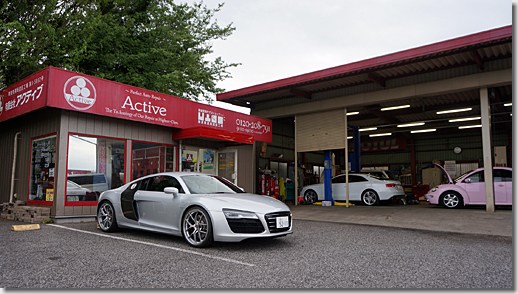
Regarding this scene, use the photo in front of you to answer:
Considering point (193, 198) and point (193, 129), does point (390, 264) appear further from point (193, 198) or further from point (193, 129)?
point (193, 129)

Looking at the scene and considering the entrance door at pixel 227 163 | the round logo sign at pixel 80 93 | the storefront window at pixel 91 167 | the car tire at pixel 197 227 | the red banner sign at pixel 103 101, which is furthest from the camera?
the entrance door at pixel 227 163

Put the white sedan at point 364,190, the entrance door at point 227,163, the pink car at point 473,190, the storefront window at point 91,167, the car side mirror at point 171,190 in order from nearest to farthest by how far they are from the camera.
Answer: the car side mirror at point 171,190 → the storefront window at point 91,167 → the pink car at point 473,190 → the entrance door at point 227,163 → the white sedan at point 364,190

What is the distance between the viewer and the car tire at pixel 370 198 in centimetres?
1439

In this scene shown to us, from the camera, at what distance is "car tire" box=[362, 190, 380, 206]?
1439 cm

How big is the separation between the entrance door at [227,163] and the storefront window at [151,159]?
2.33m

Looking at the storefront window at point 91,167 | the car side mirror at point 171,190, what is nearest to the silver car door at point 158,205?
the car side mirror at point 171,190

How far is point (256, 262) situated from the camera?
4.50m

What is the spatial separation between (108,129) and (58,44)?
5.56 meters

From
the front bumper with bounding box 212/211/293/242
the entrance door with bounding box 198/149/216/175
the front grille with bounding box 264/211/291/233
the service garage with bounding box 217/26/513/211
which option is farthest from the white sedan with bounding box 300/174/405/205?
the front bumper with bounding box 212/211/293/242

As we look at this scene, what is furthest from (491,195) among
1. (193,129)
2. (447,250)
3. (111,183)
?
(111,183)

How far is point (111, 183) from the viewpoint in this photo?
9.57 meters

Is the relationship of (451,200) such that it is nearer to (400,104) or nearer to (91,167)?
(400,104)

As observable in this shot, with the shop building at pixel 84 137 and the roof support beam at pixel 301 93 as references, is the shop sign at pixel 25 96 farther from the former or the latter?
the roof support beam at pixel 301 93

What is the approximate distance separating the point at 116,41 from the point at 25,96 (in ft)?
25.2
